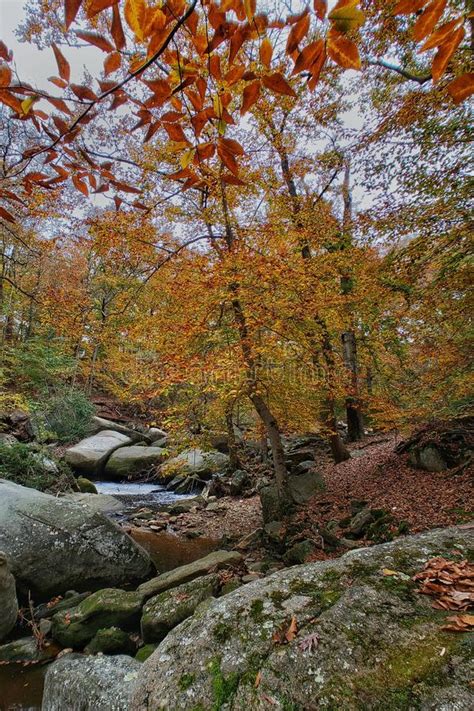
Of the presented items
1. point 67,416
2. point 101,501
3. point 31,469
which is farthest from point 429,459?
point 67,416

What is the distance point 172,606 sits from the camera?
422 cm

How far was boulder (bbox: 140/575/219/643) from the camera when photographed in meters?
4.06

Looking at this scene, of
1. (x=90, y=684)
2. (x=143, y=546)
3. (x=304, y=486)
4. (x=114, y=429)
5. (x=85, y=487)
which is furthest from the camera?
(x=114, y=429)

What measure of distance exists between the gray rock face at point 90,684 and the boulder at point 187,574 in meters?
1.25

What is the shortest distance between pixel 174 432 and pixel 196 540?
3.05 meters

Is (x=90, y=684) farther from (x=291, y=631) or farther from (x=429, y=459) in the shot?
(x=429, y=459)

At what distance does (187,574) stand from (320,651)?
4.09 meters

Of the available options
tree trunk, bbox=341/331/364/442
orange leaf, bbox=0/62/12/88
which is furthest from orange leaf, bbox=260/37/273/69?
tree trunk, bbox=341/331/364/442

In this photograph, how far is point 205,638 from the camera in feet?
6.36

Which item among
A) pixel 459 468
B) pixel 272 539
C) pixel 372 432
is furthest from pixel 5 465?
pixel 372 432

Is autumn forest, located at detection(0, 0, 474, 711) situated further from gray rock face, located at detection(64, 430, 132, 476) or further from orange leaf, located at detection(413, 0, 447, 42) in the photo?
gray rock face, located at detection(64, 430, 132, 476)

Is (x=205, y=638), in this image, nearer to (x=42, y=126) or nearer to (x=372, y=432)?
(x=42, y=126)

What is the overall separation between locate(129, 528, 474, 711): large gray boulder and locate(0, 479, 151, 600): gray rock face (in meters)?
4.17

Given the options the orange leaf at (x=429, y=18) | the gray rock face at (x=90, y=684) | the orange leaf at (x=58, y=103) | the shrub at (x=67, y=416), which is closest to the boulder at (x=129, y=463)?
the shrub at (x=67, y=416)
